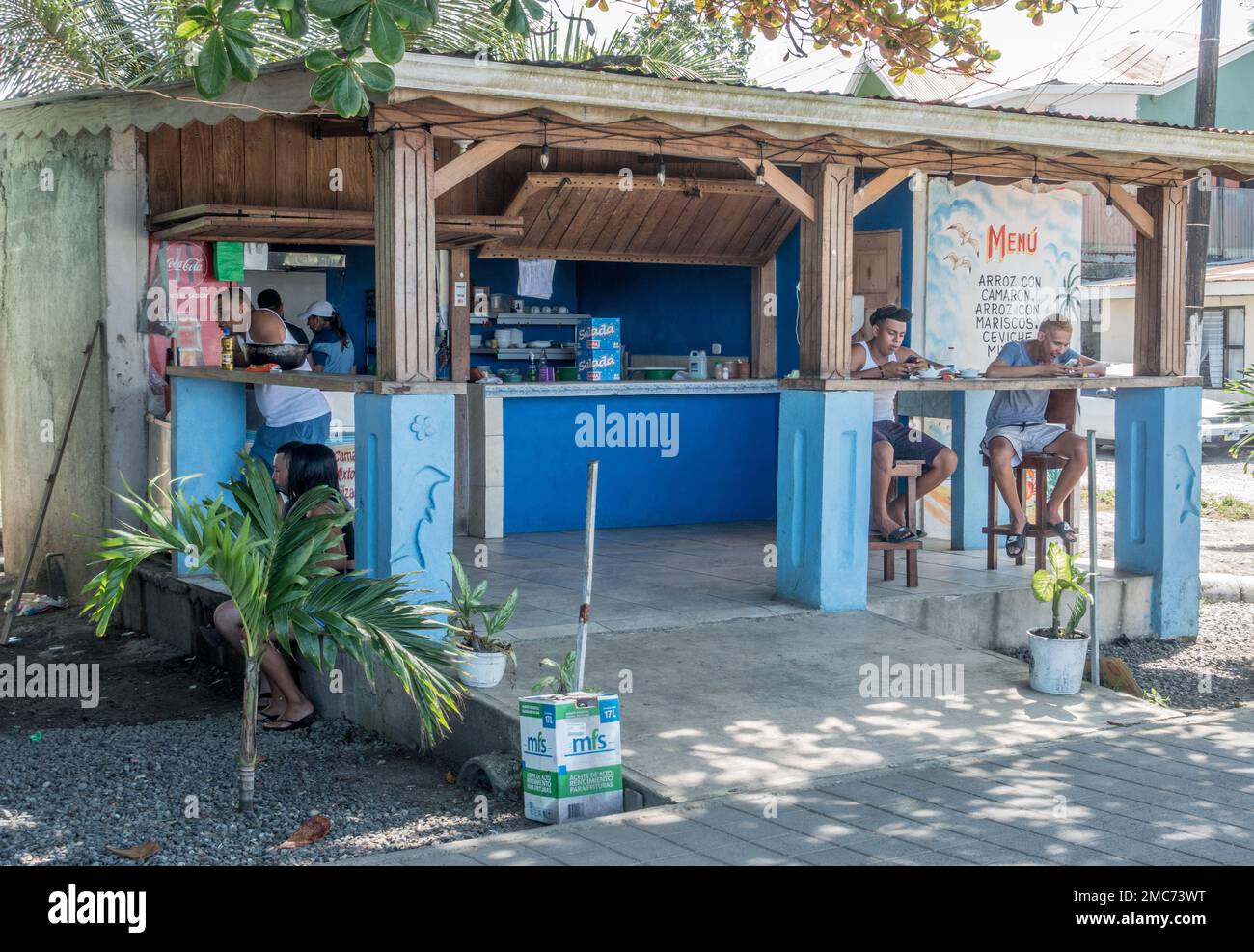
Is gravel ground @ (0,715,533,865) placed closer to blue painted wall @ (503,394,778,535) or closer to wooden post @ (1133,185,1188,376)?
blue painted wall @ (503,394,778,535)

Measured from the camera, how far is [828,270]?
8.33 metres

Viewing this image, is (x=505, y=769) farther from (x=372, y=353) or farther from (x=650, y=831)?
(x=372, y=353)

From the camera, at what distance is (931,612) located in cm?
869

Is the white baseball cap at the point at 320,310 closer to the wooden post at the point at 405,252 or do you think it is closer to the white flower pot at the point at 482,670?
the wooden post at the point at 405,252

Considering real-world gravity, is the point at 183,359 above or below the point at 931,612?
above

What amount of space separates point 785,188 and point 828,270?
550 millimetres

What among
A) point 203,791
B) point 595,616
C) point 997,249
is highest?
point 997,249

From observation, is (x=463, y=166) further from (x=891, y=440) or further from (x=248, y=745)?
(x=891, y=440)

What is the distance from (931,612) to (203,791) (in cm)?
442

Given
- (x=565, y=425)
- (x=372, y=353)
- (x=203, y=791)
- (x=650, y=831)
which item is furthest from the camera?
(x=372, y=353)

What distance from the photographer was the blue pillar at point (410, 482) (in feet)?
23.0

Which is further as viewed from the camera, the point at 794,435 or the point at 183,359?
the point at 183,359

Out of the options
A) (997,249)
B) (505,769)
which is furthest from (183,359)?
(997,249)

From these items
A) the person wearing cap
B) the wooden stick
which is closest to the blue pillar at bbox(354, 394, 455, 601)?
the wooden stick
